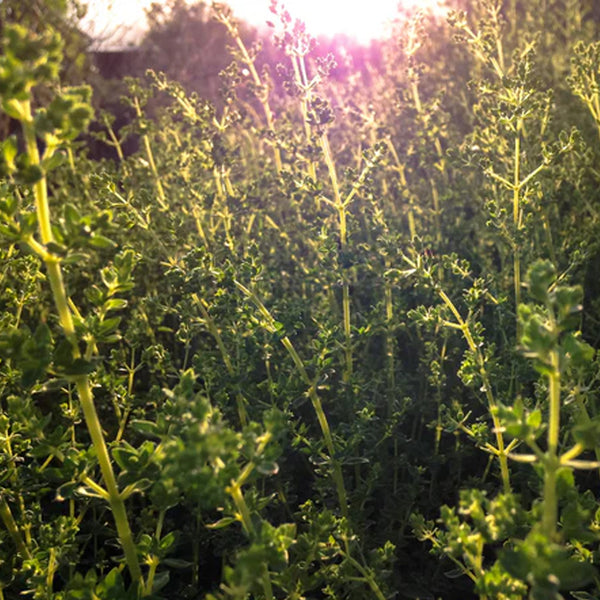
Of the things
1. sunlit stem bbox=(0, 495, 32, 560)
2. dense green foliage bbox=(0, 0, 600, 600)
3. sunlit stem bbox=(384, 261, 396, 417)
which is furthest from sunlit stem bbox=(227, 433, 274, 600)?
sunlit stem bbox=(384, 261, 396, 417)

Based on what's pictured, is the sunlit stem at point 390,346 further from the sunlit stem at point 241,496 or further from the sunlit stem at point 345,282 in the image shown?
the sunlit stem at point 241,496

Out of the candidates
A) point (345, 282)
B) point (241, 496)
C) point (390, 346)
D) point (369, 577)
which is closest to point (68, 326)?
point (241, 496)

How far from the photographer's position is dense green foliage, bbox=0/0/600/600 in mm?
1289

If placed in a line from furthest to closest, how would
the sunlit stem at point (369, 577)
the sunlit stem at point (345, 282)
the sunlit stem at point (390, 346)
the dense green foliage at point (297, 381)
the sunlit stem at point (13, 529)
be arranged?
1. the sunlit stem at point (390, 346)
2. the sunlit stem at point (345, 282)
3. the sunlit stem at point (13, 529)
4. the sunlit stem at point (369, 577)
5. the dense green foliage at point (297, 381)

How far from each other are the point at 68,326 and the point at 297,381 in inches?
38.3

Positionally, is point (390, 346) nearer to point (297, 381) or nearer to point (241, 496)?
point (297, 381)

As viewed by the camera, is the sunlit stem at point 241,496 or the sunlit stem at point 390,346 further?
the sunlit stem at point 390,346

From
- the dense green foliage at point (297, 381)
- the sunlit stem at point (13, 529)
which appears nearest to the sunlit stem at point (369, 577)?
the dense green foliage at point (297, 381)

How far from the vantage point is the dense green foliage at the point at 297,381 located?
1.29 meters

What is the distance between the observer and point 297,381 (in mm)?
2275

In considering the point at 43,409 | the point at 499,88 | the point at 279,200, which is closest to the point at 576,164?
the point at 499,88

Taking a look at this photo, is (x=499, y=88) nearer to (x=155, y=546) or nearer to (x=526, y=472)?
(x=526, y=472)

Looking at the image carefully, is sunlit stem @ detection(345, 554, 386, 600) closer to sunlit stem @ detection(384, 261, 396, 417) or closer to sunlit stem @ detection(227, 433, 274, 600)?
sunlit stem @ detection(227, 433, 274, 600)

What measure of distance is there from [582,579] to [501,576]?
0.66 feet
